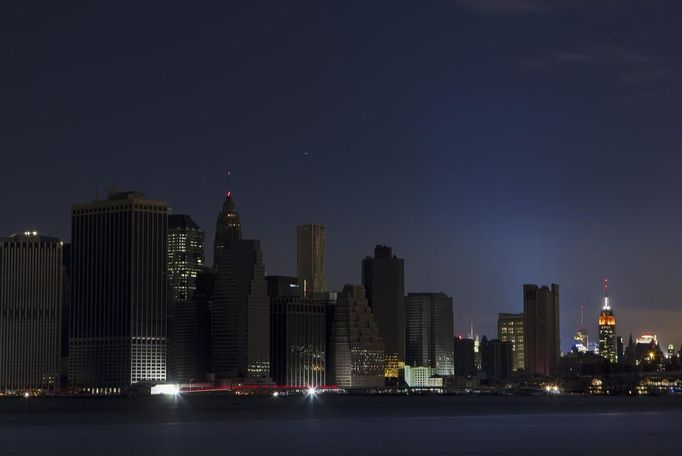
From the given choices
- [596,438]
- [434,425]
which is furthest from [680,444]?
[434,425]

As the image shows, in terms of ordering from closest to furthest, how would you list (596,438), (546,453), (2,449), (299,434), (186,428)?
(546,453), (2,449), (596,438), (299,434), (186,428)

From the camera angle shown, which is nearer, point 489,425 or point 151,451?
point 151,451

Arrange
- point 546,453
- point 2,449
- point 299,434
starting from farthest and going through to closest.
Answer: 1. point 299,434
2. point 2,449
3. point 546,453

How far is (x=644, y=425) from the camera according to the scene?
605 feet

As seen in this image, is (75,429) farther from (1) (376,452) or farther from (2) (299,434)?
(1) (376,452)

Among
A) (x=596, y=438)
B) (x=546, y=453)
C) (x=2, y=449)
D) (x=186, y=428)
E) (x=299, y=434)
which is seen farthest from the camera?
(x=186, y=428)

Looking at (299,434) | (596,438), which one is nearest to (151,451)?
(299,434)

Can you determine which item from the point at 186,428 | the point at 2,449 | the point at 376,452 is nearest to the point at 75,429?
the point at 186,428

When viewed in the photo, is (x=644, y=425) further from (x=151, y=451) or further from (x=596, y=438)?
(x=151, y=451)

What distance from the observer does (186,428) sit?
598ft

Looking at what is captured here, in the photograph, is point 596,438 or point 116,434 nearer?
point 596,438

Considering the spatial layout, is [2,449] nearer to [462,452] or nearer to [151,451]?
[151,451]

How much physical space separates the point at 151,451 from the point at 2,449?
15.4 metres

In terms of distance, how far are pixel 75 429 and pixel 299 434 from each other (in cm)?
3685
